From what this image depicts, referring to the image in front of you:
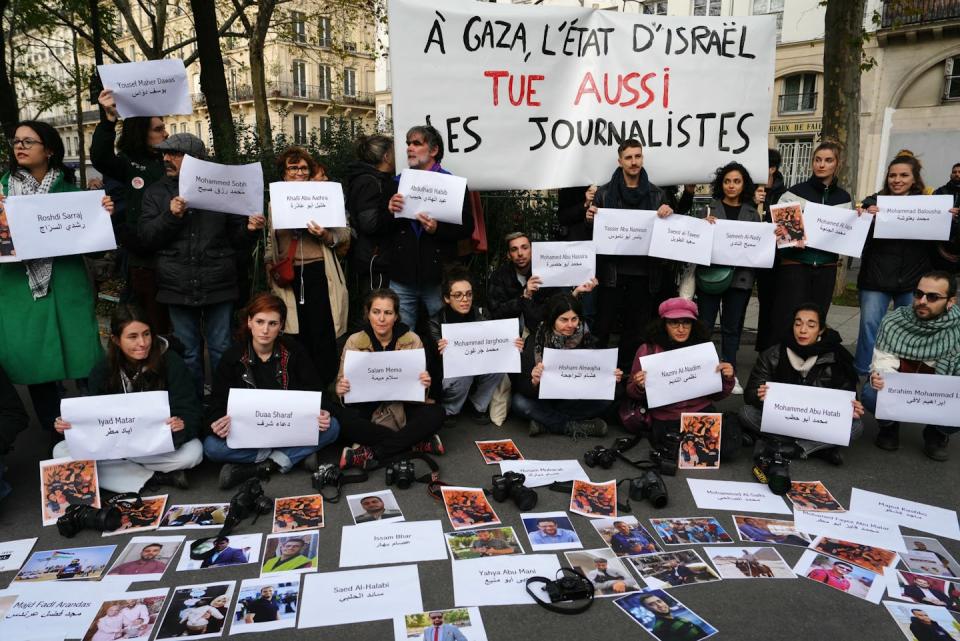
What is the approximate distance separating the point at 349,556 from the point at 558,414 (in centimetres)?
198

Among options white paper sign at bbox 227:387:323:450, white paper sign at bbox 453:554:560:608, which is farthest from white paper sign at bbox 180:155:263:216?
white paper sign at bbox 453:554:560:608

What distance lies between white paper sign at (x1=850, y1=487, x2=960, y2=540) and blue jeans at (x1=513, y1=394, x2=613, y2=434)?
1.62m

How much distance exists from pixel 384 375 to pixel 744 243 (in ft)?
9.15

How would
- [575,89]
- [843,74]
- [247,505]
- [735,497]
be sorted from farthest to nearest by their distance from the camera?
[843,74] → [575,89] → [735,497] → [247,505]

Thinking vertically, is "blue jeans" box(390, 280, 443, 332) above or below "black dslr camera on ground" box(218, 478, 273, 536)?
above

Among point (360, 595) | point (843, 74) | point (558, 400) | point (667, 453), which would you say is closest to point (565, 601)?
point (360, 595)

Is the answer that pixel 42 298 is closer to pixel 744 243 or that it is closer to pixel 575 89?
pixel 575 89

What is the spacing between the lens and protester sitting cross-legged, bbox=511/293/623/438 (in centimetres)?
450

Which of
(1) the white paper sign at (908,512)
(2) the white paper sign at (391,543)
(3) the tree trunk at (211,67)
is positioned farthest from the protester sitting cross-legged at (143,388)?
(3) the tree trunk at (211,67)

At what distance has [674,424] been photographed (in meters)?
4.27

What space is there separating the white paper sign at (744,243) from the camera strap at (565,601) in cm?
285

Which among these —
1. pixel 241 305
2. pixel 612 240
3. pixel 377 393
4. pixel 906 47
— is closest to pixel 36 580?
pixel 377 393

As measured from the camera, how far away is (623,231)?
488cm

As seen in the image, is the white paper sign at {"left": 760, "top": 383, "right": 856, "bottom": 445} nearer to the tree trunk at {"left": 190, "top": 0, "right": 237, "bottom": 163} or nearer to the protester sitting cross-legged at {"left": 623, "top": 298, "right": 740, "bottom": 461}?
the protester sitting cross-legged at {"left": 623, "top": 298, "right": 740, "bottom": 461}
